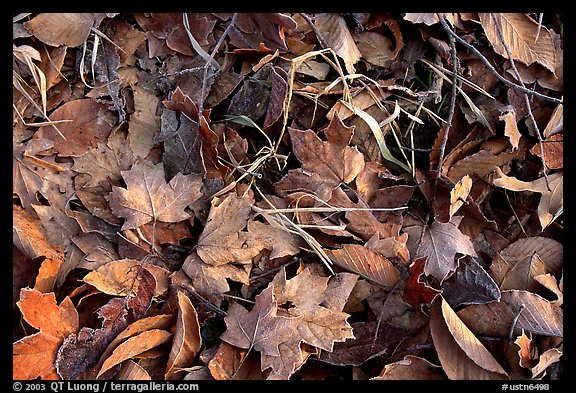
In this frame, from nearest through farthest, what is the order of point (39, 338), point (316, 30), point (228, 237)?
point (39, 338) < point (228, 237) < point (316, 30)

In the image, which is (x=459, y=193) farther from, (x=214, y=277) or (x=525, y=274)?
(x=214, y=277)

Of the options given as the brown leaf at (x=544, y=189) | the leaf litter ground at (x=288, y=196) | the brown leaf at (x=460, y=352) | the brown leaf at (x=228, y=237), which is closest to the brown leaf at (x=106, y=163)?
the leaf litter ground at (x=288, y=196)


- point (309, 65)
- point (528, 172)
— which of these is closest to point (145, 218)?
point (309, 65)

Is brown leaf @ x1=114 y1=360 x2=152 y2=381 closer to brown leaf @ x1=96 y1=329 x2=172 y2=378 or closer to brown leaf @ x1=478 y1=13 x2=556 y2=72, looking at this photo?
brown leaf @ x1=96 y1=329 x2=172 y2=378

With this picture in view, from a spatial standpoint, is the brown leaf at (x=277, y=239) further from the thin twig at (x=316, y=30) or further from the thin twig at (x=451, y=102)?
the thin twig at (x=316, y=30)

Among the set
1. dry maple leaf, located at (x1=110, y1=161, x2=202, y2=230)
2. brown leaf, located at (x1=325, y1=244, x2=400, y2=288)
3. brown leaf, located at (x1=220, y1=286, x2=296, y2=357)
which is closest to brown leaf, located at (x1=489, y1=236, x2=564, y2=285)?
brown leaf, located at (x1=325, y1=244, x2=400, y2=288)

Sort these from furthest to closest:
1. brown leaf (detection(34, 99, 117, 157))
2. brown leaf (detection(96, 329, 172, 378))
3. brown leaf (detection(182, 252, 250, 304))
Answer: brown leaf (detection(34, 99, 117, 157)) < brown leaf (detection(182, 252, 250, 304)) < brown leaf (detection(96, 329, 172, 378))

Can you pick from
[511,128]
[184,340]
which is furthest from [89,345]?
[511,128]
